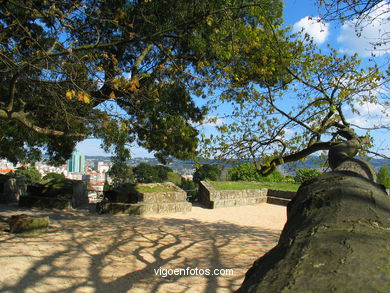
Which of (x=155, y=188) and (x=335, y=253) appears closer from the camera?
(x=335, y=253)

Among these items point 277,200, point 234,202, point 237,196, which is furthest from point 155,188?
point 277,200

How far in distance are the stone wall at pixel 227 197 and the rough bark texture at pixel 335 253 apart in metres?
12.1

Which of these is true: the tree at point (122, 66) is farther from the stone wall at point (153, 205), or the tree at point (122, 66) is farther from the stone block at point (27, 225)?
the stone wall at point (153, 205)

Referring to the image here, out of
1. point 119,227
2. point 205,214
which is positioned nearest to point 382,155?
point 119,227

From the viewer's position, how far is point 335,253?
0.99 m

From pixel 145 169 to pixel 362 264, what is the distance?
32.3 meters

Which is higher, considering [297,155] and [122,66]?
[122,66]

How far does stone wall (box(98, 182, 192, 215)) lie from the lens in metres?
10.9

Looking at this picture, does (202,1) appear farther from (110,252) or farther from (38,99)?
(110,252)

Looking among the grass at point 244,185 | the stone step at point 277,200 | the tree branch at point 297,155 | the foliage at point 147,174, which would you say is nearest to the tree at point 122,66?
the tree branch at point 297,155

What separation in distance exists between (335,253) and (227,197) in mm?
13318

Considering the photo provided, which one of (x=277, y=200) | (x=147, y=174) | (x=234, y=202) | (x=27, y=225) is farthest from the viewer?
(x=147, y=174)

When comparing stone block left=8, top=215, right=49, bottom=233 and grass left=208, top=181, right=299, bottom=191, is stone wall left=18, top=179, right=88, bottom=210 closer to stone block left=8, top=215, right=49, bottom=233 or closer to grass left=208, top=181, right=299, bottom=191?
stone block left=8, top=215, right=49, bottom=233

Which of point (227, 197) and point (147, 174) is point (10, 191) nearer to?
point (227, 197)
